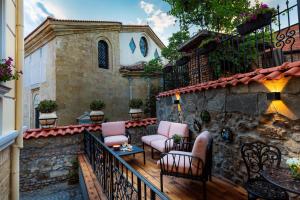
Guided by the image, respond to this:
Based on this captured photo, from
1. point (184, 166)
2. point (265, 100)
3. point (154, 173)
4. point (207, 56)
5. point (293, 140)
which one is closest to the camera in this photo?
point (293, 140)

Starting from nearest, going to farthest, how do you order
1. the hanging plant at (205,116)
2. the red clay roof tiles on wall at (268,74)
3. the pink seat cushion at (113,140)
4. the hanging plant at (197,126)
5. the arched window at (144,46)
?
1. the red clay roof tiles on wall at (268,74)
2. the hanging plant at (205,116)
3. the hanging plant at (197,126)
4. the pink seat cushion at (113,140)
5. the arched window at (144,46)

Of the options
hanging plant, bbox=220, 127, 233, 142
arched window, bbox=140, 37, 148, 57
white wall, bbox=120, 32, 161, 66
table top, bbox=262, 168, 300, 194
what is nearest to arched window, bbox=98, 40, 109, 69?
white wall, bbox=120, 32, 161, 66

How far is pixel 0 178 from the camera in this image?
2467mm

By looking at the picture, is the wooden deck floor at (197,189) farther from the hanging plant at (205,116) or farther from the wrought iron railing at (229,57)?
the wrought iron railing at (229,57)

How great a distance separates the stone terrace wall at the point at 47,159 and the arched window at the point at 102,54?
5904 mm

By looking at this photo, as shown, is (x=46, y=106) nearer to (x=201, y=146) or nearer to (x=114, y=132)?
(x=114, y=132)

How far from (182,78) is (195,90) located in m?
2.21

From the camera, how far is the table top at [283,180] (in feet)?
6.24

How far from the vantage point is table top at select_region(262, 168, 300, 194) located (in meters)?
1.90

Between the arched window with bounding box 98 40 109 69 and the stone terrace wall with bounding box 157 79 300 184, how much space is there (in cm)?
727

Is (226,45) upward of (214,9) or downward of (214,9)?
downward

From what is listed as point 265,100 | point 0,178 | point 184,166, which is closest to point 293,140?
point 265,100

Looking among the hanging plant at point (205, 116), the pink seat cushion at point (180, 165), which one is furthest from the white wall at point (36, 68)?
the pink seat cushion at point (180, 165)

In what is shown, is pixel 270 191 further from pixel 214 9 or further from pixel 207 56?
pixel 214 9
